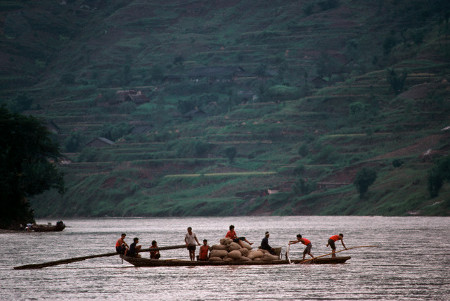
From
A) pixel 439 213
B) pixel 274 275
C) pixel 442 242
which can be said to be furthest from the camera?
pixel 439 213

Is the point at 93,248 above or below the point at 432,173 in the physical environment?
below

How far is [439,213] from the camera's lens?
185 meters

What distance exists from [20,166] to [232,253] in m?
76.9

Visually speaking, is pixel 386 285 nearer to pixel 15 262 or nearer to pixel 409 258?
pixel 409 258

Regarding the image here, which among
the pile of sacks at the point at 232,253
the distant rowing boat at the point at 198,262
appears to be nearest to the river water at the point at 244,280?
the distant rowing boat at the point at 198,262

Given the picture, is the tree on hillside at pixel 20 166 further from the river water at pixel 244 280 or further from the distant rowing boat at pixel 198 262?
the distant rowing boat at pixel 198 262

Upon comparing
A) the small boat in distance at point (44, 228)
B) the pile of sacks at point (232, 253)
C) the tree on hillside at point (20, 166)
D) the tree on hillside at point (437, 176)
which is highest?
the tree on hillside at point (437, 176)

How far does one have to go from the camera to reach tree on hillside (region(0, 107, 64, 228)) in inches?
5079

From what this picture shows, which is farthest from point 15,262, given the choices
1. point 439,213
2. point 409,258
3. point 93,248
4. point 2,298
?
point 439,213

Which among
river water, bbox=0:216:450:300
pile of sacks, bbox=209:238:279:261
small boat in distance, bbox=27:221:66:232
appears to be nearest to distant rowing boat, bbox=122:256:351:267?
pile of sacks, bbox=209:238:279:261

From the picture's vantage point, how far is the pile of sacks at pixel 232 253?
64225mm

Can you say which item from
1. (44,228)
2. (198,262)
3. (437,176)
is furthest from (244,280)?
(437,176)

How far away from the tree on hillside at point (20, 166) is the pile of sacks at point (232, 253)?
68591mm

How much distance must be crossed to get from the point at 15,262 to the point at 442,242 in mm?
45307
